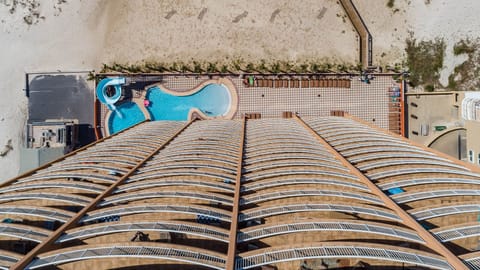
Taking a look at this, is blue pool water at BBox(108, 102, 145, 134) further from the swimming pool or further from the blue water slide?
the blue water slide

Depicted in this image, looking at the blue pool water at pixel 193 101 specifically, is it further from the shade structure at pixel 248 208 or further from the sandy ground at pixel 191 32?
the shade structure at pixel 248 208

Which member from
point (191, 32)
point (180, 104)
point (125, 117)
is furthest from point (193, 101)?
point (125, 117)

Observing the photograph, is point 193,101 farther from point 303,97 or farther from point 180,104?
point 303,97

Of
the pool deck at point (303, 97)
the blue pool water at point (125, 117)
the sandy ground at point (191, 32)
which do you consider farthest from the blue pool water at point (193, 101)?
the sandy ground at point (191, 32)

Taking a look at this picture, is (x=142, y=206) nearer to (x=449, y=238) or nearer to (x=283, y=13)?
(x=449, y=238)

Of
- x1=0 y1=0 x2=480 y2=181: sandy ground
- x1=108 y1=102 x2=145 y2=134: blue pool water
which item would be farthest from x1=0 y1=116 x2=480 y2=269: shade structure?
x1=0 y1=0 x2=480 y2=181: sandy ground

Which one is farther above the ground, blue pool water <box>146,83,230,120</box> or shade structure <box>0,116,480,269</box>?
blue pool water <box>146,83,230,120</box>
